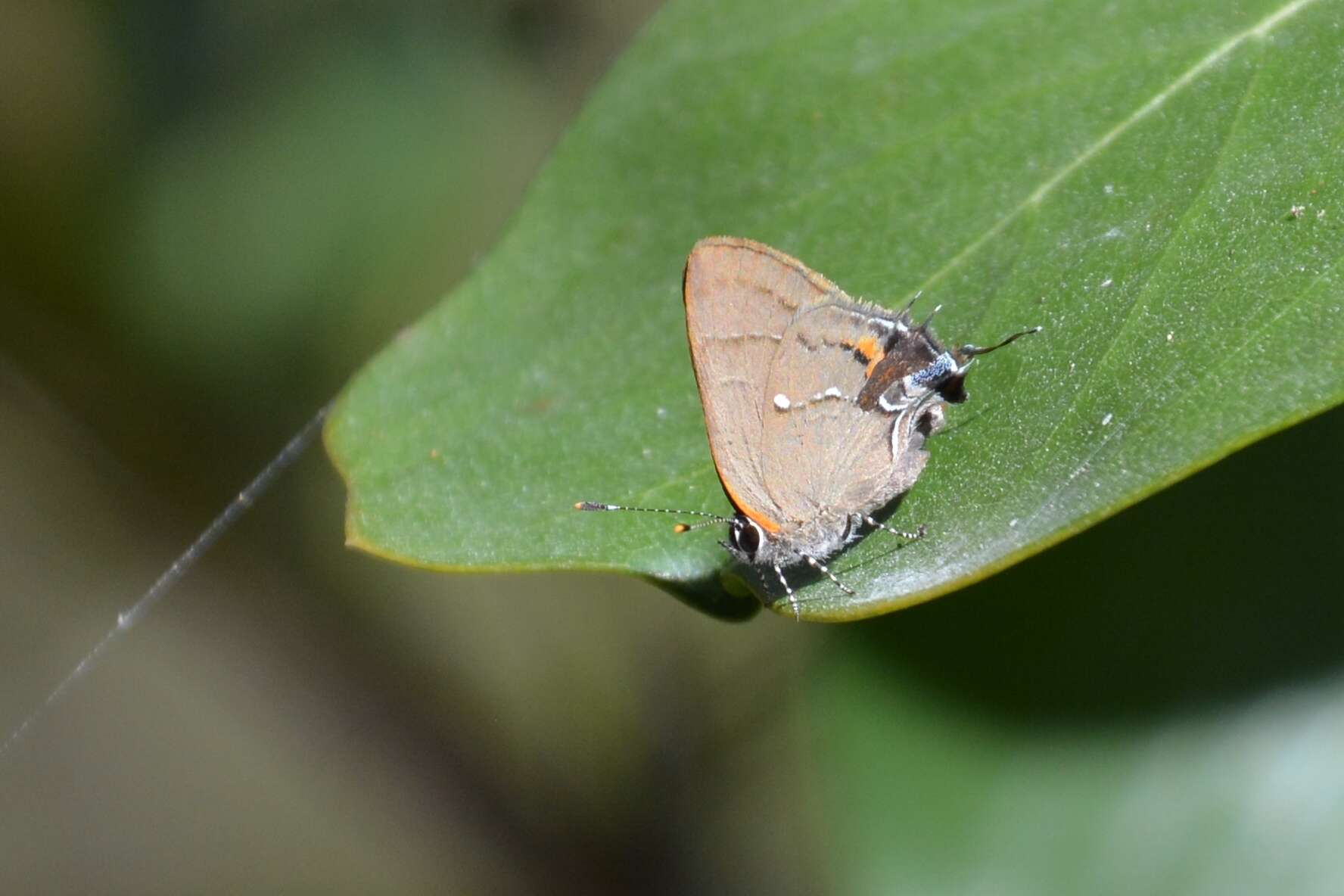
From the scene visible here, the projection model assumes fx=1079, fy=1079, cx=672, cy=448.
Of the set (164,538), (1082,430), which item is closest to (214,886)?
(164,538)

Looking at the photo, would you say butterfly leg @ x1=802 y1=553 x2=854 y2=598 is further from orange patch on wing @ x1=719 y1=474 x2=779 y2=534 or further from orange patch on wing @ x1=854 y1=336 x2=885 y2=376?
orange patch on wing @ x1=854 y1=336 x2=885 y2=376

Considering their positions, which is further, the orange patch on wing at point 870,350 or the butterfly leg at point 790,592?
the orange patch on wing at point 870,350

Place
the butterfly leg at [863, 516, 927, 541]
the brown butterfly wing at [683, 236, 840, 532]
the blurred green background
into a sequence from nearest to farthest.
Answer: the butterfly leg at [863, 516, 927, 541], the brown butterfly wing at [683, 236, 840, 532], the blurred green background

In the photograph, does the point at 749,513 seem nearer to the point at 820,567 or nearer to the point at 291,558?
the point at 820,567

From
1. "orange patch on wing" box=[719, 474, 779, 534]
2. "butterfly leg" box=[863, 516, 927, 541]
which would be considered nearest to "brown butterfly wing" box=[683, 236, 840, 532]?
"orange patch on wing" box=[719, 474, 779, 534]

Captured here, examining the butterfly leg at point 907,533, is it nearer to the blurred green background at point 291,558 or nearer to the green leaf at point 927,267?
the green leaf at point 927,267

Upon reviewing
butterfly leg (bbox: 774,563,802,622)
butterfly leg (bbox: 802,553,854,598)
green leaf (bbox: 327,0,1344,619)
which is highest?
green leaf (bbox: 327,0,1344,619)

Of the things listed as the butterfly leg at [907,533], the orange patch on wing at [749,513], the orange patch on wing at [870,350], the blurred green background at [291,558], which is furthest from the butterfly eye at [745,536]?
the blurred green background at [291,558]
